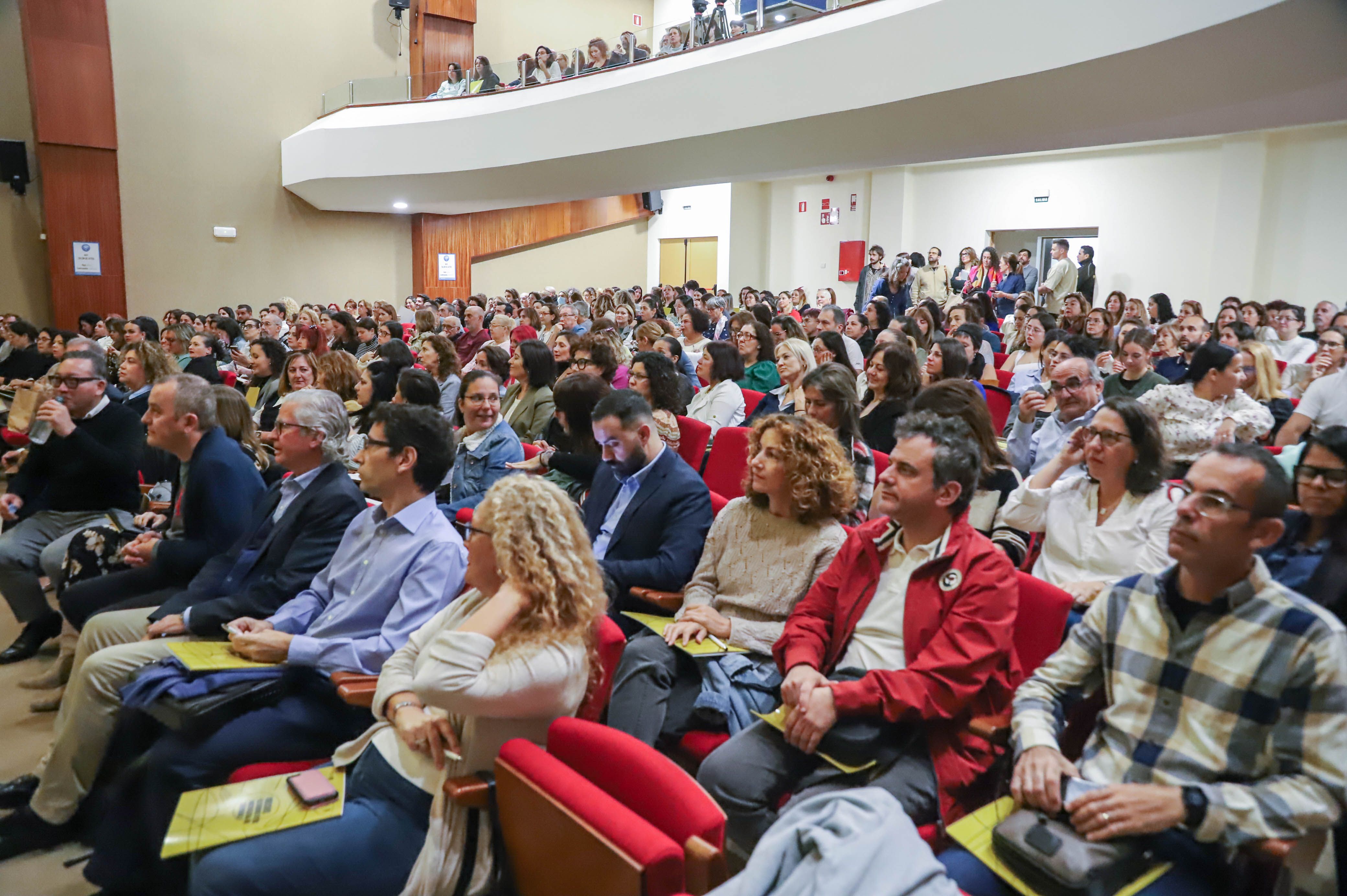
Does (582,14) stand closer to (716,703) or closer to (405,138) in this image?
(405,138)

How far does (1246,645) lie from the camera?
150 cm

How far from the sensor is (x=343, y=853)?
66.1 inches

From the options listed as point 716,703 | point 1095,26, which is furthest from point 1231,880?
point 1095,26

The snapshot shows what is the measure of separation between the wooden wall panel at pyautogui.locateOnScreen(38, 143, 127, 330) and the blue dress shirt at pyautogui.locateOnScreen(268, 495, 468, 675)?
40.2 ft

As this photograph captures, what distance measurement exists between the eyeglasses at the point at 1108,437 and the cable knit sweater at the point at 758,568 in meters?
0.74

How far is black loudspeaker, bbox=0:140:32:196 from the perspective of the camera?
11.4 metres

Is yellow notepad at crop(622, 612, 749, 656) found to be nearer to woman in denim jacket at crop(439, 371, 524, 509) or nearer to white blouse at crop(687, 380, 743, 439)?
woman in denim jacket at crop(439, 371, 524, 509)

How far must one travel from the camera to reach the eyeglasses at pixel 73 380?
11.7 ft

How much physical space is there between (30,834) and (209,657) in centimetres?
75

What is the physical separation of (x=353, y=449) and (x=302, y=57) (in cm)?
1232

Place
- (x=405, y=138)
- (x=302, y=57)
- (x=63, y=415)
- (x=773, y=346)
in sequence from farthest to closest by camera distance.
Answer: (x=302, y=57) < (x=405, y=138) < (x=773, y=346) < (x=63, y=415)

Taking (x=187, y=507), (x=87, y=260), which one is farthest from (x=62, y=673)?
(x=87, y=260)

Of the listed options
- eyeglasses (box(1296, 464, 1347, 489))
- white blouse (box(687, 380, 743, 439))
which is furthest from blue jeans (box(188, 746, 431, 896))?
white blouse (box(687, 380, 743, 439))

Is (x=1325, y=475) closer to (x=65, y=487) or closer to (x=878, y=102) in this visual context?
(x=65, y=487)
